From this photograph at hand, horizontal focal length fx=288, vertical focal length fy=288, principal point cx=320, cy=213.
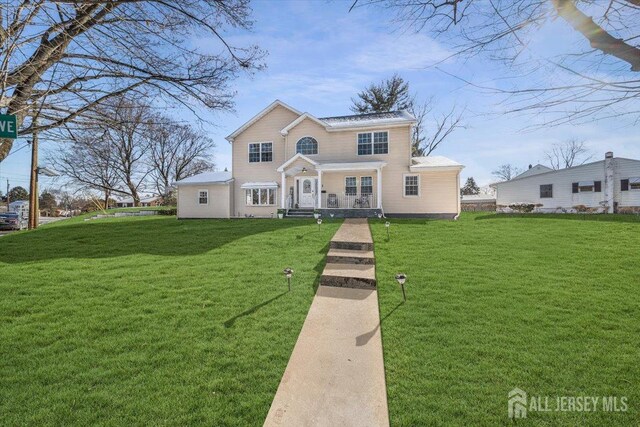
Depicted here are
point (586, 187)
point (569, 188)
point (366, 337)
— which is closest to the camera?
point (366, 337)

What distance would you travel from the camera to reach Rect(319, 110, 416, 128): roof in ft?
57.6

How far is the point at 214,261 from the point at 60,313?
3.30 meters

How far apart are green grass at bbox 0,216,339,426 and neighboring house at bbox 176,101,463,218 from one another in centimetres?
999

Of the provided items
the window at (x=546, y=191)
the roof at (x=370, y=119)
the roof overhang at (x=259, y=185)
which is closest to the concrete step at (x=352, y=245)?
the roof overhang at (x=259, y=185)

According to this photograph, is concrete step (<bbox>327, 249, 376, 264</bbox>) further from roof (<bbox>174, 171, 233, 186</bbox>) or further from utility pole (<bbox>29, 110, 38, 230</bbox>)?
utility pole (<bbox>29, 110, 38, 230</bbox>)

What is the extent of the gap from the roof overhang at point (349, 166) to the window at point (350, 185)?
940 millimetres

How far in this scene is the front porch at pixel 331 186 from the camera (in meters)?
16.7

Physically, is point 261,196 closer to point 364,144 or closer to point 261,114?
point 261,114

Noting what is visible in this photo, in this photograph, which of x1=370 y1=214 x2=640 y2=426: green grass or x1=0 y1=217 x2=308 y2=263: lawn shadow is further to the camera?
x1=0 y1=217 x2=308 y2=263: lawn shadow

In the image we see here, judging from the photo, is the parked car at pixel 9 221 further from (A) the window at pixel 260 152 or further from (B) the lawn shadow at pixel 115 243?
(A) the window at pixel 260 152

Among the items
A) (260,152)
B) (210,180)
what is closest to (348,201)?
(260,152)

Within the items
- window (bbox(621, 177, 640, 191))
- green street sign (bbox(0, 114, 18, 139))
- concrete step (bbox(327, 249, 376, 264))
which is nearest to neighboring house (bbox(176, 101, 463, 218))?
concrete step (bbox(327, 249, 376, 264))

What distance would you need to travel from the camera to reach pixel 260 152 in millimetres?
19453

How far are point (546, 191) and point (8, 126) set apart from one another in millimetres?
27922
